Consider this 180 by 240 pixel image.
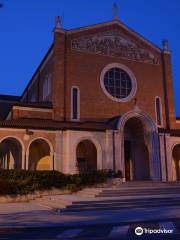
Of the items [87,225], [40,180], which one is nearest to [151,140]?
[40,180]

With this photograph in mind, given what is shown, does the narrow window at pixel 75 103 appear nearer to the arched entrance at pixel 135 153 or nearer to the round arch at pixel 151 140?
the round arch at pixel 151 140

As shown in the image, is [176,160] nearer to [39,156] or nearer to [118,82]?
[118,82]

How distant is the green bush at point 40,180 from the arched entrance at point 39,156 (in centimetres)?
558

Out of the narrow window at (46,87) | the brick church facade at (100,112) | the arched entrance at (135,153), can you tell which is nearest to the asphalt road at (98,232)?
the brick church facade at (100,112)

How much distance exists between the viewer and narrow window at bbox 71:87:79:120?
28.7m

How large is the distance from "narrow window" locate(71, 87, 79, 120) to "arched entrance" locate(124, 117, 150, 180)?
191 inches

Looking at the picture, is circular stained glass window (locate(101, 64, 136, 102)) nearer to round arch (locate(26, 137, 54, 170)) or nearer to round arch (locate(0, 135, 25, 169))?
round arch (locate(26, 137, 54, 170))

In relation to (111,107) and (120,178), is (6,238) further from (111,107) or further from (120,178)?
(111,107)

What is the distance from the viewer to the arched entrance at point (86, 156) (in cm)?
2775

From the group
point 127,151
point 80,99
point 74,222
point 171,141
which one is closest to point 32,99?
point 80,99

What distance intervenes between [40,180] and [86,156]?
816 cm

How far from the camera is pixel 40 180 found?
2073 centimetres

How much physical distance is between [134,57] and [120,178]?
14.2 m

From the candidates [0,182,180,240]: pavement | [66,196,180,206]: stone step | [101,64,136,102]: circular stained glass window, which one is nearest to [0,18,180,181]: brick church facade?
[101,64,136,102]: circular stained glass window
